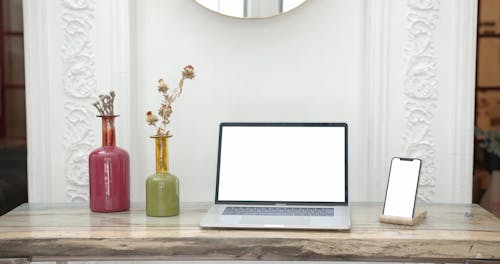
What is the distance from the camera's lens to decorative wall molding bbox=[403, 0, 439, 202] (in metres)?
1.74

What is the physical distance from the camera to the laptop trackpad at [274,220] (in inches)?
55.8

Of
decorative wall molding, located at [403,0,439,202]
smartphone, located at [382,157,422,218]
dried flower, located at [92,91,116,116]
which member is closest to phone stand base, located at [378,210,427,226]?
smartphone, located at [382,157,422,218]

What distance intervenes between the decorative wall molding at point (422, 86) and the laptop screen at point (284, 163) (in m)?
0.27

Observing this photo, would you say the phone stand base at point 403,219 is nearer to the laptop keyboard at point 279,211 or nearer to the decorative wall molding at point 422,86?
the laptop keyboard at point 279,211

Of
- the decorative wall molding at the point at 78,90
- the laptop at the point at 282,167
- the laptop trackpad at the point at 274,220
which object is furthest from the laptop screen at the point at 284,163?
the decorative wall molding at the point at 78,90

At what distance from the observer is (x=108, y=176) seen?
62.2 inches

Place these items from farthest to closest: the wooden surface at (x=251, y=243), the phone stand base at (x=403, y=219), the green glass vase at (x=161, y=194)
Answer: the green glass vase at (x=161, y=194) → the phone stand base at (x=403, y=219) → the wooden surface at (x=251, y=243)

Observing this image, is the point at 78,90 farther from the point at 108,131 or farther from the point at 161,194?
the point at 161,194

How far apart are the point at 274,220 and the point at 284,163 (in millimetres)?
246

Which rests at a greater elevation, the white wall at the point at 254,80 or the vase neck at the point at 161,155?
the white wall at the point at 254,80

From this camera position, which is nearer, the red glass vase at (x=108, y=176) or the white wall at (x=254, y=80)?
the red glass vase at (x=108, y=176)

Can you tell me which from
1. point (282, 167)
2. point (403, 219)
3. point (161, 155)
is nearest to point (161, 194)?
point (161, 155)

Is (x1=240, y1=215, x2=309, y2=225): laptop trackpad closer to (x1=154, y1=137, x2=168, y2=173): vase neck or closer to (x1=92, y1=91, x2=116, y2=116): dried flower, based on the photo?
(x1=154, y1=137, x2=168, y2=173): vase neck

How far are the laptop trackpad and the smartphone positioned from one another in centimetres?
22
